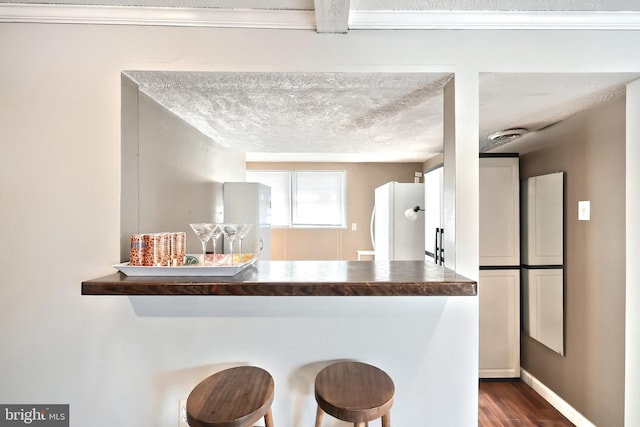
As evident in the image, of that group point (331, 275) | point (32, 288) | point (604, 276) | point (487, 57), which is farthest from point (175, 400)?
point (604, 276)

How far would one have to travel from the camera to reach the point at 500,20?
3.87 ft

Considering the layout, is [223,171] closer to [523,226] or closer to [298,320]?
[298,320]

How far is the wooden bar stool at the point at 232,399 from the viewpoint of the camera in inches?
36.3

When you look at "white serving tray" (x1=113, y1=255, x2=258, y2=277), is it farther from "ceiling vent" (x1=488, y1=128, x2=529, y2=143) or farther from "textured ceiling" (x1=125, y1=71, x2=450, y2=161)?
"ceiling vent" (x1=488, y1=128, x2=529, y2=143)

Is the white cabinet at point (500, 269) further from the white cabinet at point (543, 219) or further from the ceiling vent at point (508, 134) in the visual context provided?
the ceiling vent at point (508, 134)

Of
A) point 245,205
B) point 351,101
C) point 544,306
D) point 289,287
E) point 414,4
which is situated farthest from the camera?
point 245,205

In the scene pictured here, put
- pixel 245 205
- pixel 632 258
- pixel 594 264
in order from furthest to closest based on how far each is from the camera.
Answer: pixel 245 205, pixel 594 264, pixel 632 258

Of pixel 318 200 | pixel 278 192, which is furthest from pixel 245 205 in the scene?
pixel 318 200

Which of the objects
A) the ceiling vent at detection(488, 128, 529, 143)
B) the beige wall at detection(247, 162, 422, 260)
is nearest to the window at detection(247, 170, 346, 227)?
the beige wall at detection(247, 162, 422, 260)

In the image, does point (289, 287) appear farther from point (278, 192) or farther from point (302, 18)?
point (278, 192)

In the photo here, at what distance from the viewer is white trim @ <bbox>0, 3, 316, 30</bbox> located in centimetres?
117

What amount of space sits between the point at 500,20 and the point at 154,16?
147 centimetres

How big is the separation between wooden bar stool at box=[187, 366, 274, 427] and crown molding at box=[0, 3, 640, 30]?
1.47 m

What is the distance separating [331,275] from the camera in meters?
1.10
